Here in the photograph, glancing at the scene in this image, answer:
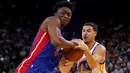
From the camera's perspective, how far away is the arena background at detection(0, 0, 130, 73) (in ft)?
38.8

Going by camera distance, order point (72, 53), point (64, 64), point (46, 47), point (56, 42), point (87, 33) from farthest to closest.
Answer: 1. point (87, 33)
2. point (64, 64)
3. point (72, 53)
4. point (46, 47)
5. point (56, 42)

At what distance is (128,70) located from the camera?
6.98 meters

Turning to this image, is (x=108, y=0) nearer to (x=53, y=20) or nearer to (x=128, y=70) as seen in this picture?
(x=128, y=70)

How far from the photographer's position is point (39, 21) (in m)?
15.5

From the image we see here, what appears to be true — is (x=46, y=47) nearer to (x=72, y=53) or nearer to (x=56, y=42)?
(x=56, y=42)

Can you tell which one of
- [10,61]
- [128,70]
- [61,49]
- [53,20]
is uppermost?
[53,20]

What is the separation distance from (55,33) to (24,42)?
10.1 meters

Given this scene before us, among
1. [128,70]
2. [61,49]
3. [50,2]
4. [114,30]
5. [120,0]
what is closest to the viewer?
[61,49]

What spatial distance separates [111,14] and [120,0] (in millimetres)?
806

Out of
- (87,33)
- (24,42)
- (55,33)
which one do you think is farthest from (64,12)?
(24,42)

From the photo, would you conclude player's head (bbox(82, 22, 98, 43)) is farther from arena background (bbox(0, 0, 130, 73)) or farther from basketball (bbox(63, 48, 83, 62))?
arena background (bbox(0, 0, 130, 73))

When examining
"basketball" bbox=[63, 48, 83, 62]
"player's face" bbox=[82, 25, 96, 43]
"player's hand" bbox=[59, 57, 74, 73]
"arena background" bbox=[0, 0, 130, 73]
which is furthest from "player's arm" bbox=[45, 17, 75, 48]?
"arena background" bbox=[0, 0, 130, 73]

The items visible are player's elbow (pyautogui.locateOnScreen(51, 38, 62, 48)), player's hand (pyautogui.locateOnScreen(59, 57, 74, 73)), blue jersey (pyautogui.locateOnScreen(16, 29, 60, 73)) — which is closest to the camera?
player's elbow (pyautogui.locateOnScreen(51, 38, 62, 48))

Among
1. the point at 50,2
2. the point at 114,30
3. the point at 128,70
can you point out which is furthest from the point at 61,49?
the point at 50,2
